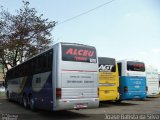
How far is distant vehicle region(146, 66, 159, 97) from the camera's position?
25.3m

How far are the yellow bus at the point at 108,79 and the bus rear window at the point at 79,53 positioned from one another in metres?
3.97

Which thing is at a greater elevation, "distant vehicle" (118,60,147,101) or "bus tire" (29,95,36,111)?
"distant vehicle" (118,60,147,101)

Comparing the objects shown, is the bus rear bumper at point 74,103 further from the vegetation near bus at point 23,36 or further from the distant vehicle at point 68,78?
the vegetation near bus at point 23,36

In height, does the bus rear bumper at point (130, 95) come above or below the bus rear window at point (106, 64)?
below

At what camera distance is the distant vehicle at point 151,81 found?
25.3 meters

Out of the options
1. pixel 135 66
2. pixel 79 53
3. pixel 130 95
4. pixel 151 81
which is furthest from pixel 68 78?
pixel 151 81

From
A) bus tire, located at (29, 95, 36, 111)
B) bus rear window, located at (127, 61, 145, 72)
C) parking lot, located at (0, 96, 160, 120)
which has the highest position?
bus rear window, located at (127, 61, 145, 72)

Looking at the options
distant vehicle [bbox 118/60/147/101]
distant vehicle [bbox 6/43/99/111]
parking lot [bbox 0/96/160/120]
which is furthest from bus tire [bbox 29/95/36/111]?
distant vehicle [bbox 118/60/147/101]

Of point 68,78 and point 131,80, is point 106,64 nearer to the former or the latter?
point 131,80

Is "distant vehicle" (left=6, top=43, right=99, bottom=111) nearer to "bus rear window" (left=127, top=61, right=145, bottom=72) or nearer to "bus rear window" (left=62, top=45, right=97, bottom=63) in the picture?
"bus rear window" (left=62, top=45, right=97, bottom=63)

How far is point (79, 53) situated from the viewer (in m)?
14.1

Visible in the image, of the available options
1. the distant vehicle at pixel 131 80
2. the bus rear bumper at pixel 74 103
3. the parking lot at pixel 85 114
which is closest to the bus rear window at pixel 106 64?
the distant vehicle at pixel 131 80

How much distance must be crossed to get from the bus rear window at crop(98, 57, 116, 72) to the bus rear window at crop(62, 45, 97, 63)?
3.86m

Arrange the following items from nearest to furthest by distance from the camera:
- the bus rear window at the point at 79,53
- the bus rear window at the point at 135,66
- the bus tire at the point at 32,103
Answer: the bus rear window at the point at 79,53
the bus tire at the point at 32,103
the bus rear window at the point at 135,66
